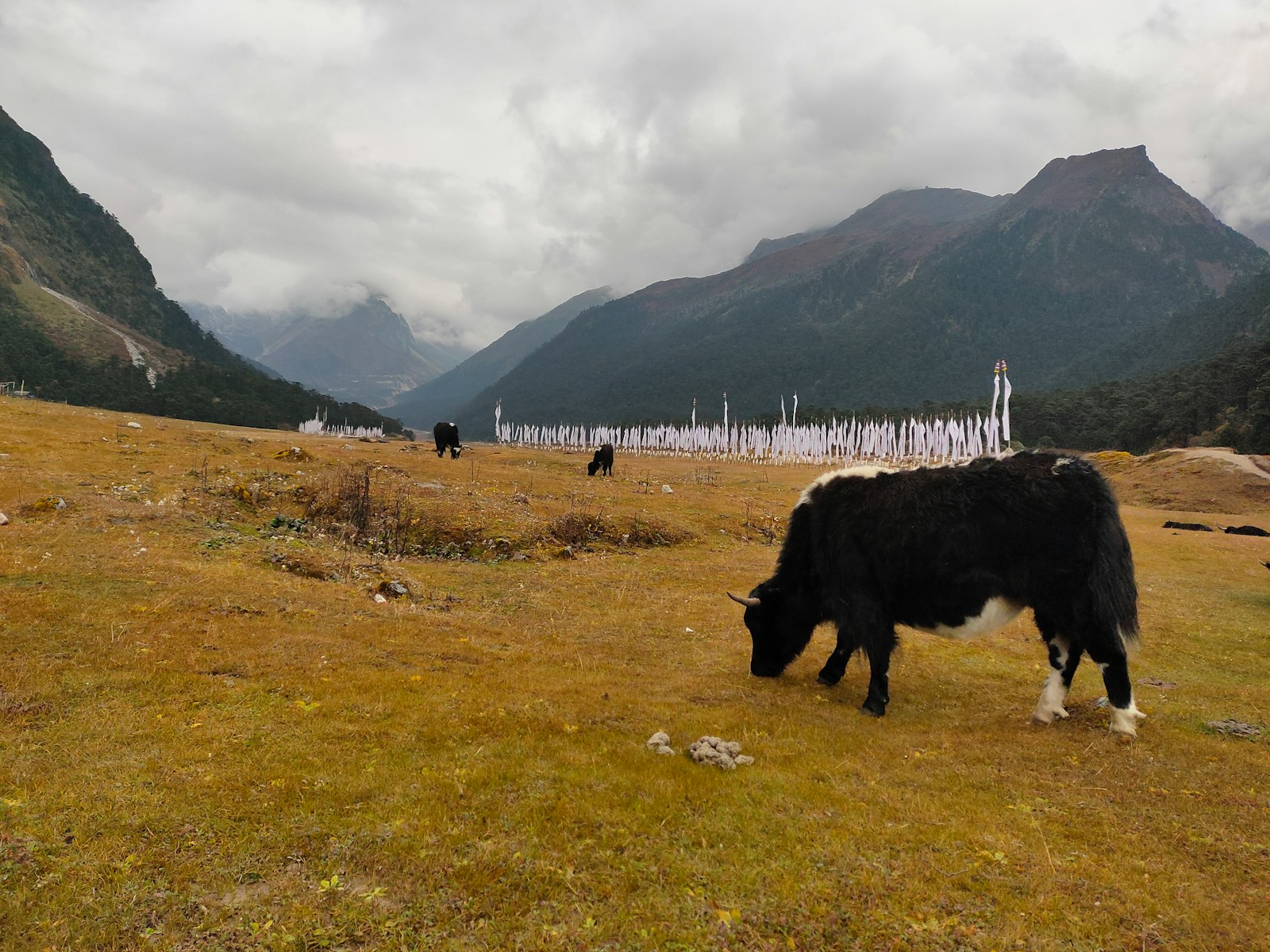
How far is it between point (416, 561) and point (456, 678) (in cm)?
1007

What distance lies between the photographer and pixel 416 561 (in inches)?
697

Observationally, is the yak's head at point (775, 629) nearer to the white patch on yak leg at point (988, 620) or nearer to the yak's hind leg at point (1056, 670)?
the white patch on yak leg at point (988, 620)

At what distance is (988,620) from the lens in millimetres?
8023

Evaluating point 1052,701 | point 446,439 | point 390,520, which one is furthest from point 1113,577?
point 446,439

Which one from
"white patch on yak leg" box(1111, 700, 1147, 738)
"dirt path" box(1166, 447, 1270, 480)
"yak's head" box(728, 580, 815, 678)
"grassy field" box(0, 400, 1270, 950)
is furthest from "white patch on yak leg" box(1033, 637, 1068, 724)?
"dirt path" box(1166, 447, 1270, 480)

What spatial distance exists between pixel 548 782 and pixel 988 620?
6171mm

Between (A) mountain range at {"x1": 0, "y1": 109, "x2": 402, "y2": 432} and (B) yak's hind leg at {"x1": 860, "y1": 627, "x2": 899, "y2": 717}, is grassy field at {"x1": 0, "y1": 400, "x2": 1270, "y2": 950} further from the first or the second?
(A) mountain range at {"x1": 0, "y1": 109, "x2": 402, "y2": 432}

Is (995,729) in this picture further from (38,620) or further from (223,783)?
(38,620)

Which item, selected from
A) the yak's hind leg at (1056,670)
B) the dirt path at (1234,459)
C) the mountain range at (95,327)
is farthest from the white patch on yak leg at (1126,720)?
the mountain range at (95,327)

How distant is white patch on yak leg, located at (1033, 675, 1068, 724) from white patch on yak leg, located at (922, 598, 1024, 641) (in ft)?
3.12

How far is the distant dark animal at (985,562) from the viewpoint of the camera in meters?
7.53

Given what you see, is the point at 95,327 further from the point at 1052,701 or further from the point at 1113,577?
the point at 1113,577

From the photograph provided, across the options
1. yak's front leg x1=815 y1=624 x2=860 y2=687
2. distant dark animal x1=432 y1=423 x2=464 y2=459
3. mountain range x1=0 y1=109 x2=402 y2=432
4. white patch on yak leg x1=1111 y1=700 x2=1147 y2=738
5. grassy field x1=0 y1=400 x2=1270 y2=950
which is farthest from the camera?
mountain range x1=0 y1=109 x2=402 y2=432

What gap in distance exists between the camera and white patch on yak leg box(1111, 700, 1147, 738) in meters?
7.41
